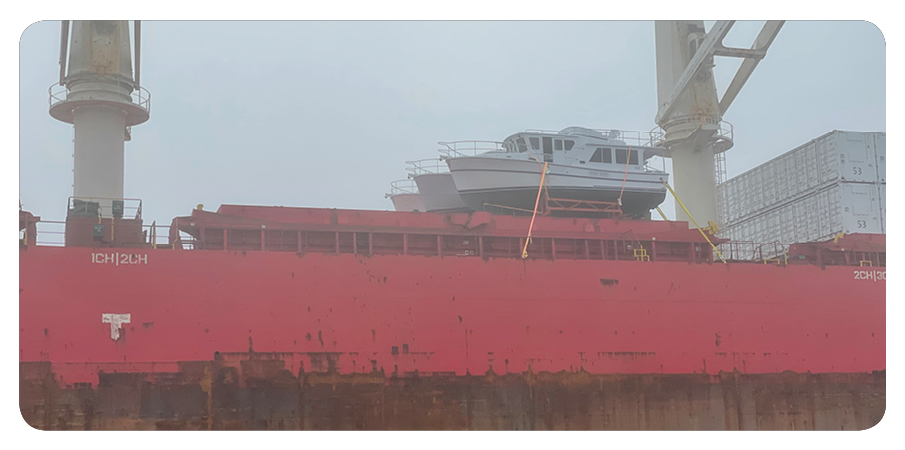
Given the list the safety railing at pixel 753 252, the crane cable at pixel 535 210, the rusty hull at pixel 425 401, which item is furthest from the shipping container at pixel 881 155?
the crane cable at pixel 535 210

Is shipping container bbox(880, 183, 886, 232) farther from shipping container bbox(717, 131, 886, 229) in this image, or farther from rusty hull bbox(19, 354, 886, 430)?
rusty hull bbox(19, 354, 886, 430)

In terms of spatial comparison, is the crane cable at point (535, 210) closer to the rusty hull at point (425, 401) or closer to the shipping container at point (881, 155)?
the rusty hull at point (425, 401)

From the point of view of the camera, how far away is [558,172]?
19.8 m

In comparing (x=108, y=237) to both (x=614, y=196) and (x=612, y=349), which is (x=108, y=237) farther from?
(x=614, y=196)

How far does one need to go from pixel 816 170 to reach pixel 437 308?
11459 millimetres

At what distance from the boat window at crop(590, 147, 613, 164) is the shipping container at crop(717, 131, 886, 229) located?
496 cm

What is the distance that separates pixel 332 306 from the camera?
1591 cm

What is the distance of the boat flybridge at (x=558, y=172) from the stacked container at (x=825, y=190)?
4427mm

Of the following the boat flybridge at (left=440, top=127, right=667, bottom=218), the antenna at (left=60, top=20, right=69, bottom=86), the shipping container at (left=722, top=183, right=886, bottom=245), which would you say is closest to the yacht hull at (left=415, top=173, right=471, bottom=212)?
the boat flybridge at (left=440, top=127, right=667, bottom=218)

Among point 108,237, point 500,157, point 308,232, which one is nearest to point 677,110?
point 500,157

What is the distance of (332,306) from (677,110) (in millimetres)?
10844

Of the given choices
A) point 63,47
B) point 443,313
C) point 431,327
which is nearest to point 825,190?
point 443,313

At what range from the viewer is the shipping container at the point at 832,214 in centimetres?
2152

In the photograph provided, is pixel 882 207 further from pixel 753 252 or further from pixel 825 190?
pixel 753 252
